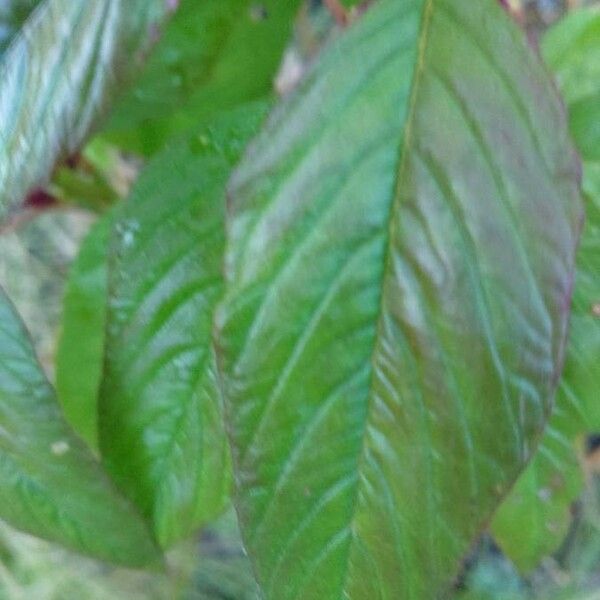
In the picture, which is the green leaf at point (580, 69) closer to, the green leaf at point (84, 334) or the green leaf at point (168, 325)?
the green leaf at point (168, 325)

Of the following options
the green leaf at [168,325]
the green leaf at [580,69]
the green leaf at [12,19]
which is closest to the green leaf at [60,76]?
the green leaf at [12,19]

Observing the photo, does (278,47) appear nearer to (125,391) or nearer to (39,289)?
(125,391)

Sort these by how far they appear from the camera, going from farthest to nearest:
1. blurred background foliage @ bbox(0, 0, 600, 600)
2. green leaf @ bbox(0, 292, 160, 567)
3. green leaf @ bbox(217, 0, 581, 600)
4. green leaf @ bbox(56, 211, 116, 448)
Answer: blurred background foliage @ bbox(0, 0, 600, 600), green leaf @ bbox(56, 211, 116, 448), green leaf @ bbox(0, 292, 160, 567), green leaf @ bbox(217, 0, 581, 600)

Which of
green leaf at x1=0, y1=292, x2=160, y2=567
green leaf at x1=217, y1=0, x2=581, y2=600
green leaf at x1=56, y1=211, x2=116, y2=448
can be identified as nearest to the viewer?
green leaf at x1=217, y1=0, x2=581, y2=600

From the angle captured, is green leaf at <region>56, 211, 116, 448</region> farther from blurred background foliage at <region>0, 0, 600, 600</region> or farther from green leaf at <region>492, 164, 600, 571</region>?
green leaf at <region>492, 164, 600, 571</region>

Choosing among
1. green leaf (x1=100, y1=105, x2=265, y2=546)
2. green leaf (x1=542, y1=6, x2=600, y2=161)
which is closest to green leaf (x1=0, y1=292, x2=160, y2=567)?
green leaf (x1=100, y1=105, x2=265, y2=546)

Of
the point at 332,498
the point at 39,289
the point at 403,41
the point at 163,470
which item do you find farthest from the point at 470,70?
the point at 39,289

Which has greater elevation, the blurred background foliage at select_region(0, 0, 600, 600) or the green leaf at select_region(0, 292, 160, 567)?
the green leaf at select_region(0, 292, 160, 567)
